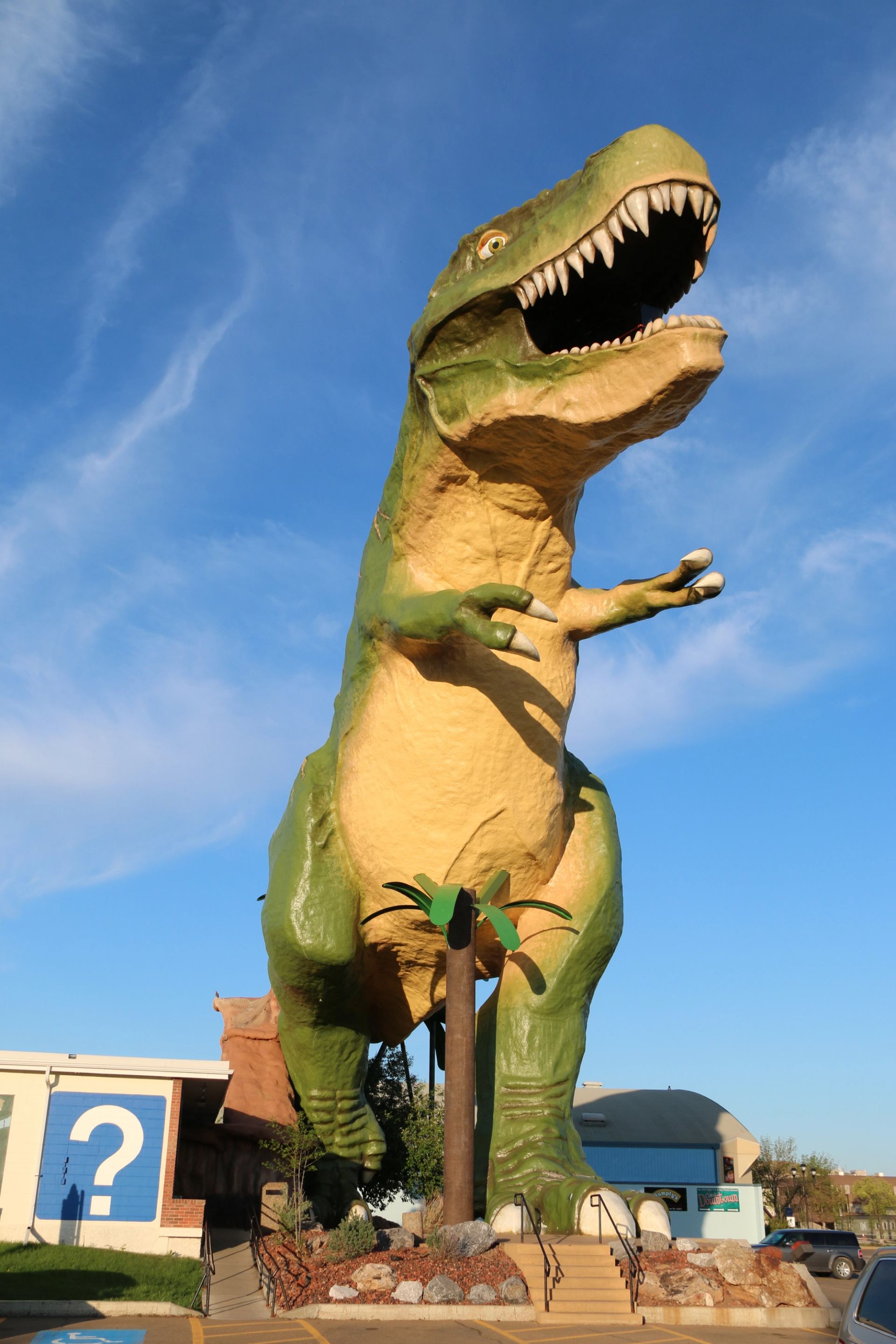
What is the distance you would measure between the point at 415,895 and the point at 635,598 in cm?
255

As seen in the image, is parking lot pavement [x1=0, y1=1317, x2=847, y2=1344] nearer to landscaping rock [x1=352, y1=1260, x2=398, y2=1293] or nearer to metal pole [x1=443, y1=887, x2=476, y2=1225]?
landscaping rock [x1=352, y1=1260, x2=398, y2=1293]

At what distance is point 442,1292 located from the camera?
7062 mm

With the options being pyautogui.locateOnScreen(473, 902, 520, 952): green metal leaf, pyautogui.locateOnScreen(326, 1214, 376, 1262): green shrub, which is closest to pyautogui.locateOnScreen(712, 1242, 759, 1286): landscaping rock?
pyautogui.locateOnScreen(326, 1214, 376, 1262): green shrub

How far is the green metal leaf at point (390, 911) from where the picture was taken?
803cm

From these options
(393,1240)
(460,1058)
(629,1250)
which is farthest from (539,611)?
(393,1240)

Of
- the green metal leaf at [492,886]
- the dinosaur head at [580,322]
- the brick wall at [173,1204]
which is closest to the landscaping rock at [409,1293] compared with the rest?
the green metal leaf at [492,886]

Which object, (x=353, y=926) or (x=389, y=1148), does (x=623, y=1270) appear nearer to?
(x=353, y=926)

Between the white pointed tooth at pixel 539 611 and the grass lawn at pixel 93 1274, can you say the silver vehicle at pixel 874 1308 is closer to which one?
the white pointed tooth at pixel 539 611

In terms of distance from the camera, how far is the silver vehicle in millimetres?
3613

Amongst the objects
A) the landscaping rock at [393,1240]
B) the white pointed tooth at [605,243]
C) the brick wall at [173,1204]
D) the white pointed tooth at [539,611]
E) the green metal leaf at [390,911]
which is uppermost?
the white pointed tooth at [605,243]

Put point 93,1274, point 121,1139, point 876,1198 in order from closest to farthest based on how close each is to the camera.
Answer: point 93,1274, point 121,1139, point 876,1198

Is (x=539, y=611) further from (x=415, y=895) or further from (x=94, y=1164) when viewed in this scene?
(x=94, y=1164)

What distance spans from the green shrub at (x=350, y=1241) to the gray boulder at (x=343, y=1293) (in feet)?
1.73

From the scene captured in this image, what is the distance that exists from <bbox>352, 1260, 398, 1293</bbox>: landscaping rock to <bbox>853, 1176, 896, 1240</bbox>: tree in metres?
51.7
